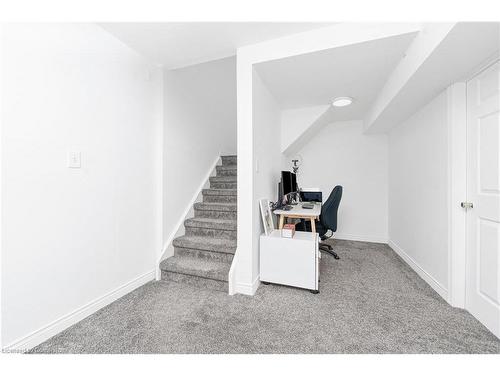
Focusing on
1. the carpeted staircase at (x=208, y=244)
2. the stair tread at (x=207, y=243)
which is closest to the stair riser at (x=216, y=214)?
the carpeted staircase at (x=208, y=244)

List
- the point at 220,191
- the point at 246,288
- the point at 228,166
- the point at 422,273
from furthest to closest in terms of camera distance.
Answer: the point at 228,166 → the point at 220,191 → the point at 422,273 → the point at 246,288

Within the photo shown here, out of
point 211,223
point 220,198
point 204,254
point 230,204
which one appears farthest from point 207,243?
point 220,198

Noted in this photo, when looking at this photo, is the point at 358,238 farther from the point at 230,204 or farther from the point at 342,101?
the point at 230,204

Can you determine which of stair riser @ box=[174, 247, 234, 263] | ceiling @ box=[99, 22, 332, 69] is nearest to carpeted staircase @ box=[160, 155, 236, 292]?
stair riser @ box=[174, 247, 234, 263]

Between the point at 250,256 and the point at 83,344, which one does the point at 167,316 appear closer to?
the point at 83,344

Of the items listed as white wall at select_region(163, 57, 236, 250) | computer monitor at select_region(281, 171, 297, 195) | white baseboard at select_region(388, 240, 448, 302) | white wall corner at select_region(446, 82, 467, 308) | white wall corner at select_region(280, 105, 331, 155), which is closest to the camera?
white wall corner at select_region(446, 82, 467, 308)

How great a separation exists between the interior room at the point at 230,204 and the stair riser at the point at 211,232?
0.9 inches

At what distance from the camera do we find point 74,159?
1481 mm

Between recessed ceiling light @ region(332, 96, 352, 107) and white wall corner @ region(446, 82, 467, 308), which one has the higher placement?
recessed ceiling light @ region(332, 96, 352, 107)

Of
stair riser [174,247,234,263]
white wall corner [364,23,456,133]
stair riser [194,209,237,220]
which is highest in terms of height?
white wall corner [364,23,456,133]

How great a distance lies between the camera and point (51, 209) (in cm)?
136

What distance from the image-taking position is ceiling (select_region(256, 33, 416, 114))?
1.64m

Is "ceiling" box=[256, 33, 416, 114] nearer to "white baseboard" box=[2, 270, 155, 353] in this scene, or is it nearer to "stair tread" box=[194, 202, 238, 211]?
"stair tread" box=[194, 202, 238, 211]

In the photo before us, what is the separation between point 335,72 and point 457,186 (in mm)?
1481
